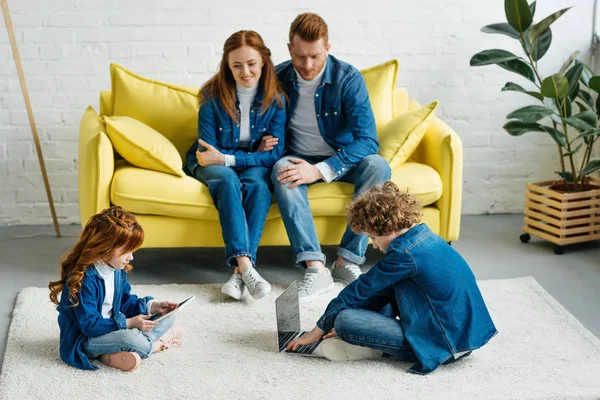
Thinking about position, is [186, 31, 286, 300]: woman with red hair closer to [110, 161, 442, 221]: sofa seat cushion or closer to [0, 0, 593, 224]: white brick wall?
[110, 161, 442, 221]: sofa seat cushion

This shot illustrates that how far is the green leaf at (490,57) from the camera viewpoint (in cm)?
362

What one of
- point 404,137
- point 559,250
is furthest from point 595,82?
point 404,137

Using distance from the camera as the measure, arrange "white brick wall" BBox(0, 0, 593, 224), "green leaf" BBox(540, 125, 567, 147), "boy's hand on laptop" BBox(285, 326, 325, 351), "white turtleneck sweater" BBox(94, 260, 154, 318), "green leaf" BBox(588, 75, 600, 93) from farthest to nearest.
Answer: "white brick wall" BBox(0, 0, 593, 224), "green leaf" BBox(540, 125, 567, 147), "green leaf" BBox(588, 75, 600, 93), "boy's hand on laptop" BBox(285, 326, 325, 351), "white turtleneck sweater" BBox(94, 260, 154, 318)

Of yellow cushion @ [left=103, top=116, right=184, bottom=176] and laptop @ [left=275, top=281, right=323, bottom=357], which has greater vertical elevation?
yellow cushion @ [left=103, top=116, right=184, bottom=176]

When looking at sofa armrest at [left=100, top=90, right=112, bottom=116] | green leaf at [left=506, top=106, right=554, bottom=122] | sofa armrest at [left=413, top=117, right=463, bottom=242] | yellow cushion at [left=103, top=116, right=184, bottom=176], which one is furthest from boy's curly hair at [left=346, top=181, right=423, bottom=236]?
sofa armrest at [left=100, top=90, right=112, bottom=116]

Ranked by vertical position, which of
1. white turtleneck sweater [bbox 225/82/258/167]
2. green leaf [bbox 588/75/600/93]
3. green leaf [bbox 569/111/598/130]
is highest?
green leaf [bbox 588/75/600/93]

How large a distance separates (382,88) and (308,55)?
56 centimetres

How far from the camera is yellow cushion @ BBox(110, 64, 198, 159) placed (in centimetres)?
355

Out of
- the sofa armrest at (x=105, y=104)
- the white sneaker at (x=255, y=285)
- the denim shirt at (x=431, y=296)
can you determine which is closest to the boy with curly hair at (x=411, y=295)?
the denim shirt at (x=431, y=296)

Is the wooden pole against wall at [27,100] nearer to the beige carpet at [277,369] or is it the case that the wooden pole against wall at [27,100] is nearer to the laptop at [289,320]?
the beige carpet at [277,369]

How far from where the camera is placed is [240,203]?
3129 millimetres

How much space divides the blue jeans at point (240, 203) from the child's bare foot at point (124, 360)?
717mm

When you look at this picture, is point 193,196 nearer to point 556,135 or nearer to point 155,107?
point 155,107

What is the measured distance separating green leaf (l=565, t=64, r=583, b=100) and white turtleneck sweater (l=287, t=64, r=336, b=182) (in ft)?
3.63
